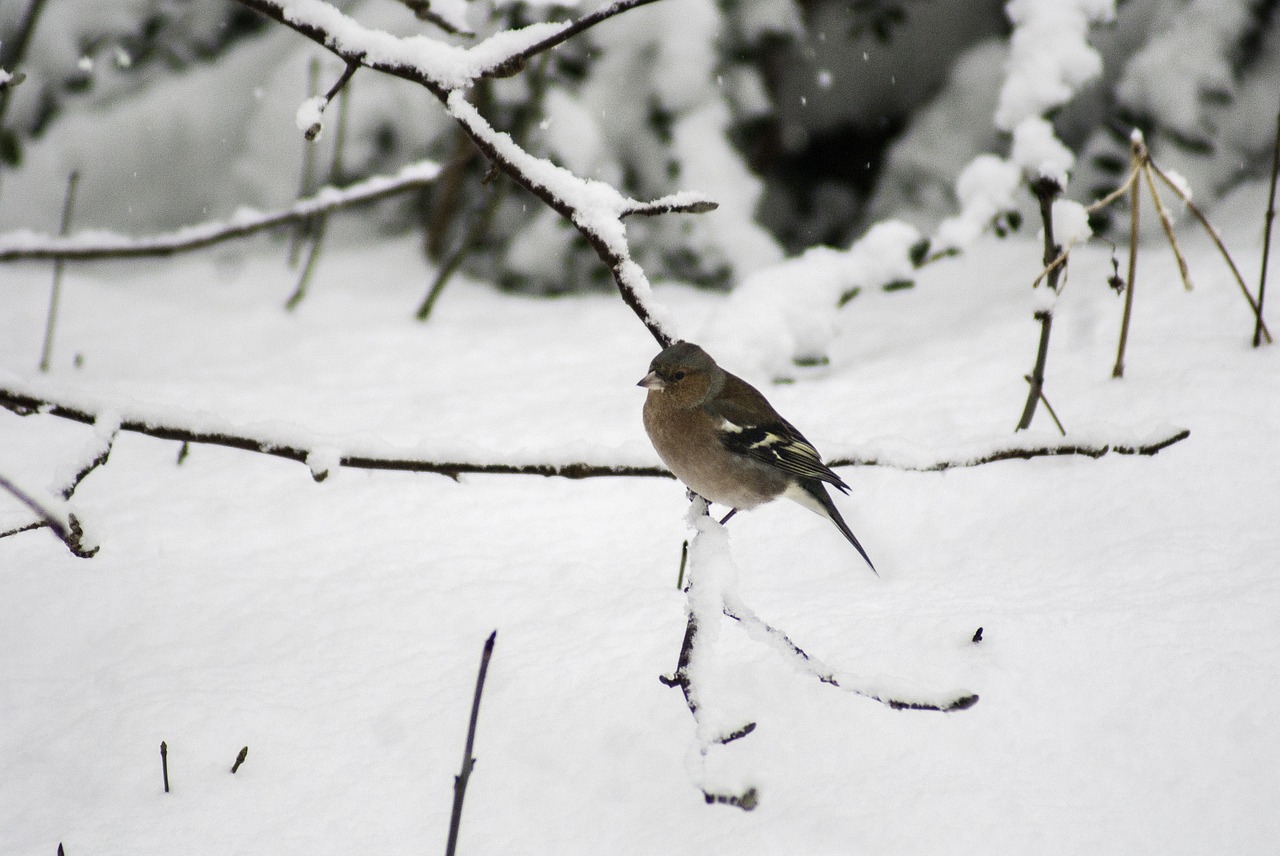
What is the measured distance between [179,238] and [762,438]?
69.2 inches

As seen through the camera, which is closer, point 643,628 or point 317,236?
point 643,628

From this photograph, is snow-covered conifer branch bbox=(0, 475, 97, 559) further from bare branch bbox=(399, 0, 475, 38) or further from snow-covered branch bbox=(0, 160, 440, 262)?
snow-covered branch bbox=(0, 160, 440, 262)

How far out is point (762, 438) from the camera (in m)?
1.97

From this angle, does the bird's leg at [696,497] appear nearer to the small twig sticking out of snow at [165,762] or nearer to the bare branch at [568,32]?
the bare branch at [568,32]

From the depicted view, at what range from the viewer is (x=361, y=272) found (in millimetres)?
4352

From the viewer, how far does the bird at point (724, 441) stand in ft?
5.99

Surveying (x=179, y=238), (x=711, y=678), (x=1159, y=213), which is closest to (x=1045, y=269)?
(x=1159, y=213)

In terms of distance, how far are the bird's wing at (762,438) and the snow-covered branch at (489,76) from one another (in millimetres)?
436

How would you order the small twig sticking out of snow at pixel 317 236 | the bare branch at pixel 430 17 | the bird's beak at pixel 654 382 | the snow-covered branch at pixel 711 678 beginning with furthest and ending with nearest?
the small twig sticking out of snow at pixel 317 236
the bird's beak at pixel 654 382
the bare branch at pixel 430 17
the snow-covered branch at pixel 711 678

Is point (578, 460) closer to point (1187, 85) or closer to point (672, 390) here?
point (672, 390)

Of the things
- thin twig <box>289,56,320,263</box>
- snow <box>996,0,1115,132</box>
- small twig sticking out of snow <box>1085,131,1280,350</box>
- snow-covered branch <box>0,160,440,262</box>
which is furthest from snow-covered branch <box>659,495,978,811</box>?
thin twig <box>289,56,320,263</box>

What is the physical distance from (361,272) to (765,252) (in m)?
1.96

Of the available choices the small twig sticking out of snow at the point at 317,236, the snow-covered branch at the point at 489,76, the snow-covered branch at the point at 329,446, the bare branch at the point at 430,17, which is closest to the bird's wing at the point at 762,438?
the snow-covered branch at the point at 329,446

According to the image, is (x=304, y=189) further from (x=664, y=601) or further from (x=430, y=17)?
(x=664, y=601)
